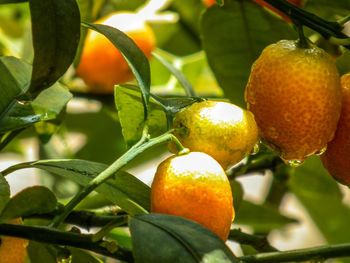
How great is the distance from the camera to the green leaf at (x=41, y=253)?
0.60m

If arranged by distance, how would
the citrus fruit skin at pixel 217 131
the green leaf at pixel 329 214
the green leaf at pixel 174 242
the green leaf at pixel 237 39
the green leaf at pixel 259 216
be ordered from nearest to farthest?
the green leaf at pixel 174 242
the citrus fruit skin at pixel 217 131
the green leaf at pixel 237 39
the green leaf at pixel 259 216
the green leaf at pixel 329 214

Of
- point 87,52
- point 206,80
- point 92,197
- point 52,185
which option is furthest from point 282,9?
point 206,80

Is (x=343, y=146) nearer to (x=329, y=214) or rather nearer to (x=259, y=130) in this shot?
Result: (x=259, y=130)

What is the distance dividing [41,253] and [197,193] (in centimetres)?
20

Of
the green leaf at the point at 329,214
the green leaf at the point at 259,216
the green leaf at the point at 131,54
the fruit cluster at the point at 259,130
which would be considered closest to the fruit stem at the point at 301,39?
the fruit cluster at the point at 259,130

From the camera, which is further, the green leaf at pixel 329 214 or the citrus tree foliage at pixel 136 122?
the green leaf at pixel 329 214

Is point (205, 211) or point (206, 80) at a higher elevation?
point (205, 211)

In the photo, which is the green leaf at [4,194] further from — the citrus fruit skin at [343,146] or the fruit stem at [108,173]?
the citrus fruit skin at [343,146]

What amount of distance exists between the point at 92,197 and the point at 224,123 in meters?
0.45

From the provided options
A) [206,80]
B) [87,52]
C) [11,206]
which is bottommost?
[206,80]

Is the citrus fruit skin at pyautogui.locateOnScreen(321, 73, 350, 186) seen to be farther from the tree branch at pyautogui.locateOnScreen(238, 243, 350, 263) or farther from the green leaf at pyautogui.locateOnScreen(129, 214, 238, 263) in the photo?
the green leaf at pyautogui.locateOnScreen(129, 214, 238, 263)

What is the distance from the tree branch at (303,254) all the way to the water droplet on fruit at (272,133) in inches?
4.5

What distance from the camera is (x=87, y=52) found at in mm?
1159

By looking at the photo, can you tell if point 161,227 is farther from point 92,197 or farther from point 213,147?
point 92,197
